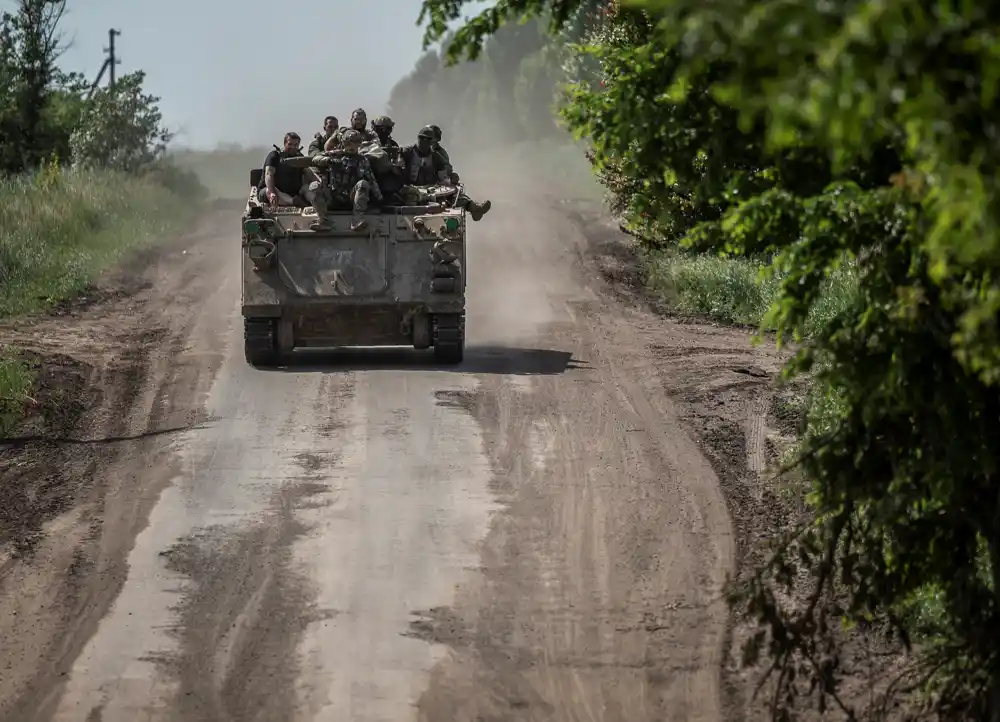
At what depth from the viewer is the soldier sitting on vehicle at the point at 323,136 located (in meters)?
17.1

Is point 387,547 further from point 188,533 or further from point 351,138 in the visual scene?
point 351,138

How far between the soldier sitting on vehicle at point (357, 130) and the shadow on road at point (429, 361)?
2116 mm

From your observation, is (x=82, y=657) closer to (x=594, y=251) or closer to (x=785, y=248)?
(x=785, y=248)

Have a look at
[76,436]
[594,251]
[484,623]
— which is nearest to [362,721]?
[484,623]

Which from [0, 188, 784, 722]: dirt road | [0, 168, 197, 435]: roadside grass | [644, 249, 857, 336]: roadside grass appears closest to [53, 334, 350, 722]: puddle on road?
[0, 188, 784, 722]: dirt road

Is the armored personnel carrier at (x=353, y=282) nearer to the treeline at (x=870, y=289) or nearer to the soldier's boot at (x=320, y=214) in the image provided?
the soldier's boot at (x=320, y=214)

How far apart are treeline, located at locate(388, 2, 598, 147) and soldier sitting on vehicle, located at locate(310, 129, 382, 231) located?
103 ft

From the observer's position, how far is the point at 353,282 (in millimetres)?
15461

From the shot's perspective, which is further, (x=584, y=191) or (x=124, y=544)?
(x=584, y=191)

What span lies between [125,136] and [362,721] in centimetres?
3215

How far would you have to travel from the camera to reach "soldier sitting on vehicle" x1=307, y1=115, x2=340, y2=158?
17062 millimetres

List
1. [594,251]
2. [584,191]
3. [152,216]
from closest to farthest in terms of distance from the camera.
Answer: [594,251], [152,216], [584,191]

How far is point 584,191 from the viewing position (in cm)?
4025

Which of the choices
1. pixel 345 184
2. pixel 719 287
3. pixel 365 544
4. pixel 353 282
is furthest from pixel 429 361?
pixel 365 544
